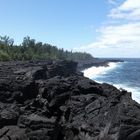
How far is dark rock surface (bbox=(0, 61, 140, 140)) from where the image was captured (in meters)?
24.2

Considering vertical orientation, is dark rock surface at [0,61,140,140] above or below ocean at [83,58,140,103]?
above

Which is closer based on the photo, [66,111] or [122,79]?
[66,111]

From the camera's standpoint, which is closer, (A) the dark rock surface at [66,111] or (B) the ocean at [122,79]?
(A) the dark rock surface at [66,111]

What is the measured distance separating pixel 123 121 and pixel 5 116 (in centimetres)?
953

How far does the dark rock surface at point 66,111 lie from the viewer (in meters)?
24.2

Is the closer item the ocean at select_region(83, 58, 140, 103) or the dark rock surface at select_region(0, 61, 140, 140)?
the dark rock surface at select_region(0, 61, 140, 140)

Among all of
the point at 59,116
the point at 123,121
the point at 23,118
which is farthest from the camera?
the point at 59,116

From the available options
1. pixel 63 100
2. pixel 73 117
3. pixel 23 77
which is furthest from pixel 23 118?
pixel 23 77

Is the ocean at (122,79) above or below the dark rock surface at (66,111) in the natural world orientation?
below

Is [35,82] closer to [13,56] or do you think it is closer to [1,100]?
[1,100]

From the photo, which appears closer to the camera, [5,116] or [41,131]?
[41,131]

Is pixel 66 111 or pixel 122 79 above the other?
pixel 66 111

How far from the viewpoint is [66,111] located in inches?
1198

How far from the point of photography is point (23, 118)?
27.2 meters
